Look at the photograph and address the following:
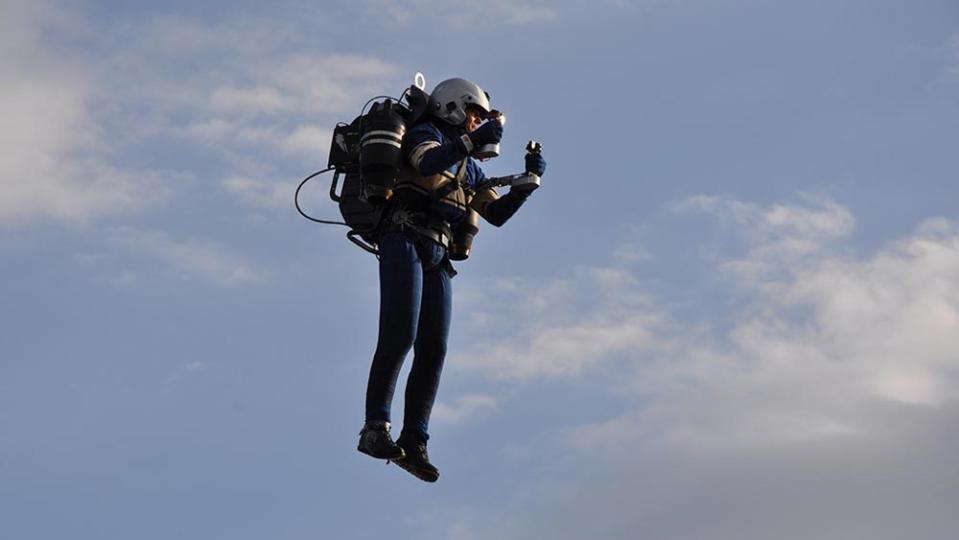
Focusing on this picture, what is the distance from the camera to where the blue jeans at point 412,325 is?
1733cm

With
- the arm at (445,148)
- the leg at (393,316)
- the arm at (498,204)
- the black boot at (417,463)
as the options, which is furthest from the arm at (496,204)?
the black boot at (417,463)

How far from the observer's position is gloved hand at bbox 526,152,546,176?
18203 millimetres

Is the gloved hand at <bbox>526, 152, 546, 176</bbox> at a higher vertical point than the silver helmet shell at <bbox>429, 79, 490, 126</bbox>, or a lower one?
lower

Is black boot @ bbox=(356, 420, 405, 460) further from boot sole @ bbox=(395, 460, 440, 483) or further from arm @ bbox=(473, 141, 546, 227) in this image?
arm @ bbox=(473, 141, 546, 227)

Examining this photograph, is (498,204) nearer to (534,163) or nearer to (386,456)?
(534,163)

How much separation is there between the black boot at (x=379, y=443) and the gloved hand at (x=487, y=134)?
3123 millimetres

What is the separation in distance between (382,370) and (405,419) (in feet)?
3.03

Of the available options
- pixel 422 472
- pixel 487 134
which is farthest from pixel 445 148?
pixel 422 472

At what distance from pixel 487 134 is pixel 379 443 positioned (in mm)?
3428

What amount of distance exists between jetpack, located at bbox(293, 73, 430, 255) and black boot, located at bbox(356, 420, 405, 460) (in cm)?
234

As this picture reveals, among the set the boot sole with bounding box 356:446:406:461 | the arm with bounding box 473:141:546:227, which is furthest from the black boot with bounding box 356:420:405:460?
→ the arm with bounding box 473:141:546:227

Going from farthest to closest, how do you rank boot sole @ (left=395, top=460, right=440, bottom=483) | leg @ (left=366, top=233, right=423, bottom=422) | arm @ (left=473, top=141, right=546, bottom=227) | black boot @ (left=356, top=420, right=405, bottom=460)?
arm @ (left=473, top=141, right=546, bottom=227), boot sole @ (left=395, top=460, right=440, bottom=483), leg @ (left=366, top=233, right=423, bottom=422), black boot @ (left=356, top=420, right=405, bottom=460)

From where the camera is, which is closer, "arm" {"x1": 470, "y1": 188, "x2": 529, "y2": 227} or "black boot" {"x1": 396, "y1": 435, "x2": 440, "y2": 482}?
"black boot" {"x1": 396, "y1": 435, "x2": 440, "y2": 482}

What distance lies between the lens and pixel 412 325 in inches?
689
